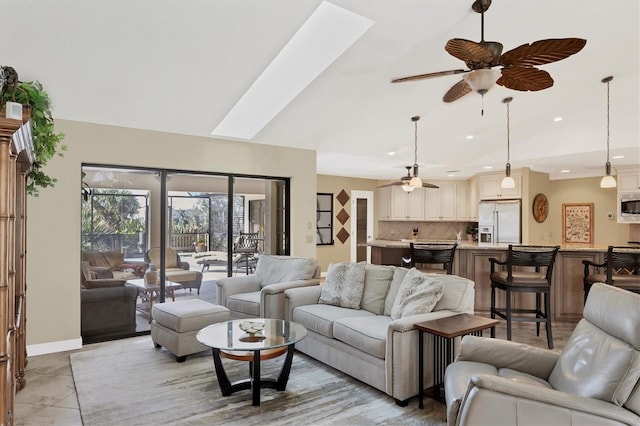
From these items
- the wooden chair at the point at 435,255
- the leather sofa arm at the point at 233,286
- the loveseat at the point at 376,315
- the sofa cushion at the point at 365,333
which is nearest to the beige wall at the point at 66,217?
the leather sofa arm at the point at 233,286

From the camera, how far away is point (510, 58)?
108 inches

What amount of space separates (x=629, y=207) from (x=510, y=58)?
5960 millimetres

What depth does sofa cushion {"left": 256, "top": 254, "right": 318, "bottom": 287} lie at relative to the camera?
15.4ft

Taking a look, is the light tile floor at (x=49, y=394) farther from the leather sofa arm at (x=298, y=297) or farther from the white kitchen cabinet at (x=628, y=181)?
the white kitchen cabinet at (x=628, y=181)

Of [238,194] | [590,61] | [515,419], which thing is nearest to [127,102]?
[238,194]

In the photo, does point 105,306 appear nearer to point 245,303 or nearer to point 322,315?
point 245,303

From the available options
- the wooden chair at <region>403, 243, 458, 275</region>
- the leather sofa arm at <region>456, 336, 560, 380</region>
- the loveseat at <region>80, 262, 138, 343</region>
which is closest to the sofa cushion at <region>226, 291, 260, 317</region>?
the loveseat at <region>80, 262, 138, 343</region>

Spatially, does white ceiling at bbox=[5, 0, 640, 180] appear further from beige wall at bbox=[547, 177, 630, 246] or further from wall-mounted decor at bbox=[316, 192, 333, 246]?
wall-mounted decor at bbox=[316, 192, 333, 246]

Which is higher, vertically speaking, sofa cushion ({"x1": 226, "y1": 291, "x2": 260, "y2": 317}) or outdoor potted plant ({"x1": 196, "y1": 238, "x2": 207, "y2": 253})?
outdoor potted plant ({"x1": 196, "y1": 238, "x2": 207, "y2": 253})

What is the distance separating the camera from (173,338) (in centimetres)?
376

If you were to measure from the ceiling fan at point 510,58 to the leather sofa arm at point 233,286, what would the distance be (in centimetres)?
333

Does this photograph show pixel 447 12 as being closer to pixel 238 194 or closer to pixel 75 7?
pixel 75 7

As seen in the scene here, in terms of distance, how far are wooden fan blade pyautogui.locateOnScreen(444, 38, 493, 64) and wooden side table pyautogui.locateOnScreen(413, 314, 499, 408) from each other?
6.01 ft

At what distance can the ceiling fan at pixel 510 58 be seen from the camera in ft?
8.23
